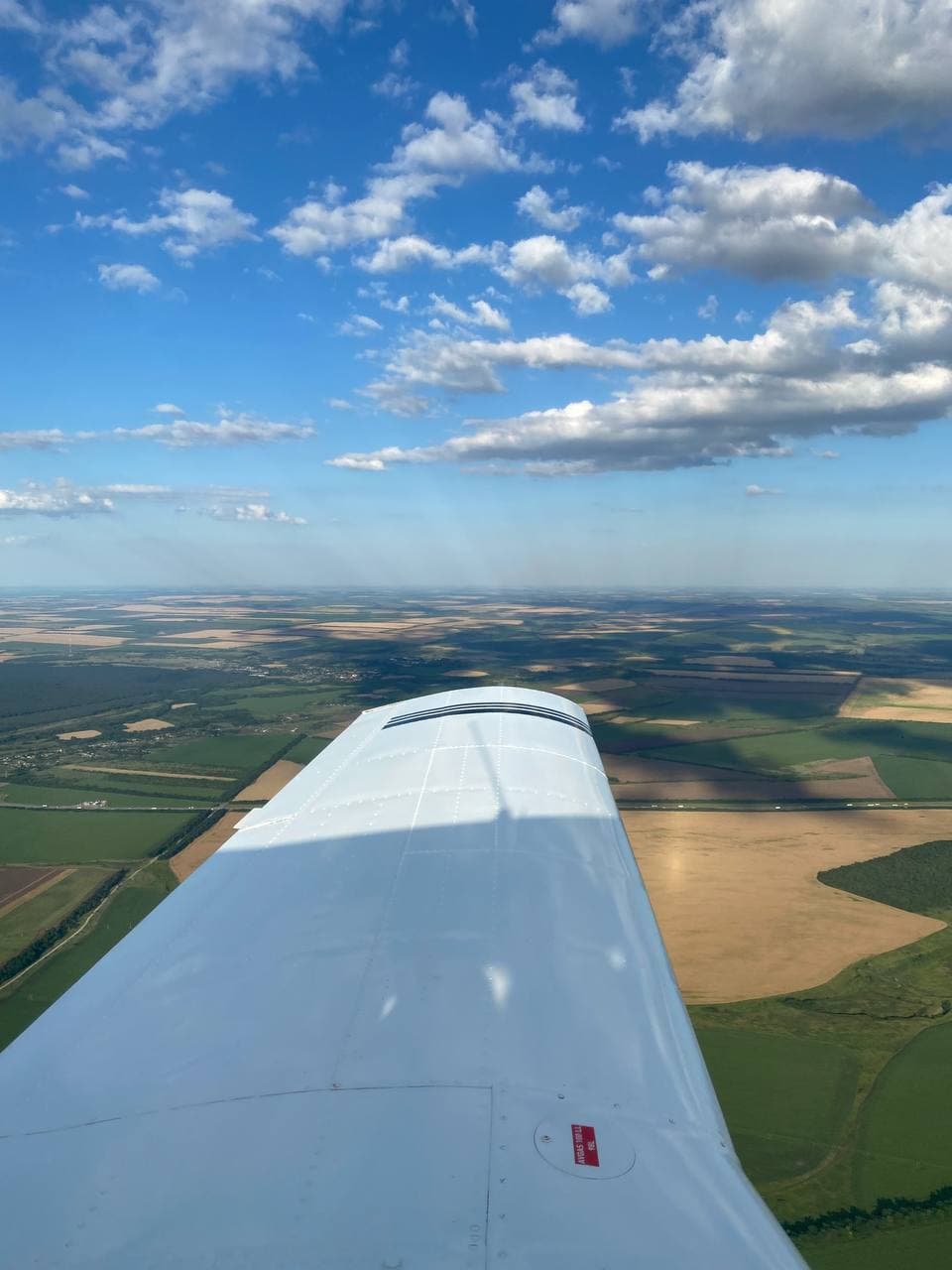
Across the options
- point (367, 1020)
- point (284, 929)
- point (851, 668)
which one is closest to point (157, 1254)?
point (367, 1020)

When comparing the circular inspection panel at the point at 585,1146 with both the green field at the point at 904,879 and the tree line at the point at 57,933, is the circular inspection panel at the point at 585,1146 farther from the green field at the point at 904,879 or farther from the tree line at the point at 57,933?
the green field at the point at 904,879

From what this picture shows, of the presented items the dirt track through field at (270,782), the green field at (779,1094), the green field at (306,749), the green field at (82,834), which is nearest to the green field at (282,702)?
the green field at (306,749)

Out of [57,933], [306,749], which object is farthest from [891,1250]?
A: [306,749]

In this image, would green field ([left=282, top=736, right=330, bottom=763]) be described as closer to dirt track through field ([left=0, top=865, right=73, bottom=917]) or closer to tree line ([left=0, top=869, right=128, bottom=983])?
dirt track through field ([left=0, top=865, right=73, bottom=917])

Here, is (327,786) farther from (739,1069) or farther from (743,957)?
(743,957)

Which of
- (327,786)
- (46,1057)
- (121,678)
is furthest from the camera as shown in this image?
(121,678)

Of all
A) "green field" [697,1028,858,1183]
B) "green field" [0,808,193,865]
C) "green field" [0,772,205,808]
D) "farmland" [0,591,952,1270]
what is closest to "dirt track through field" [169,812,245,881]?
"farmland" [0,591,952,1270]
